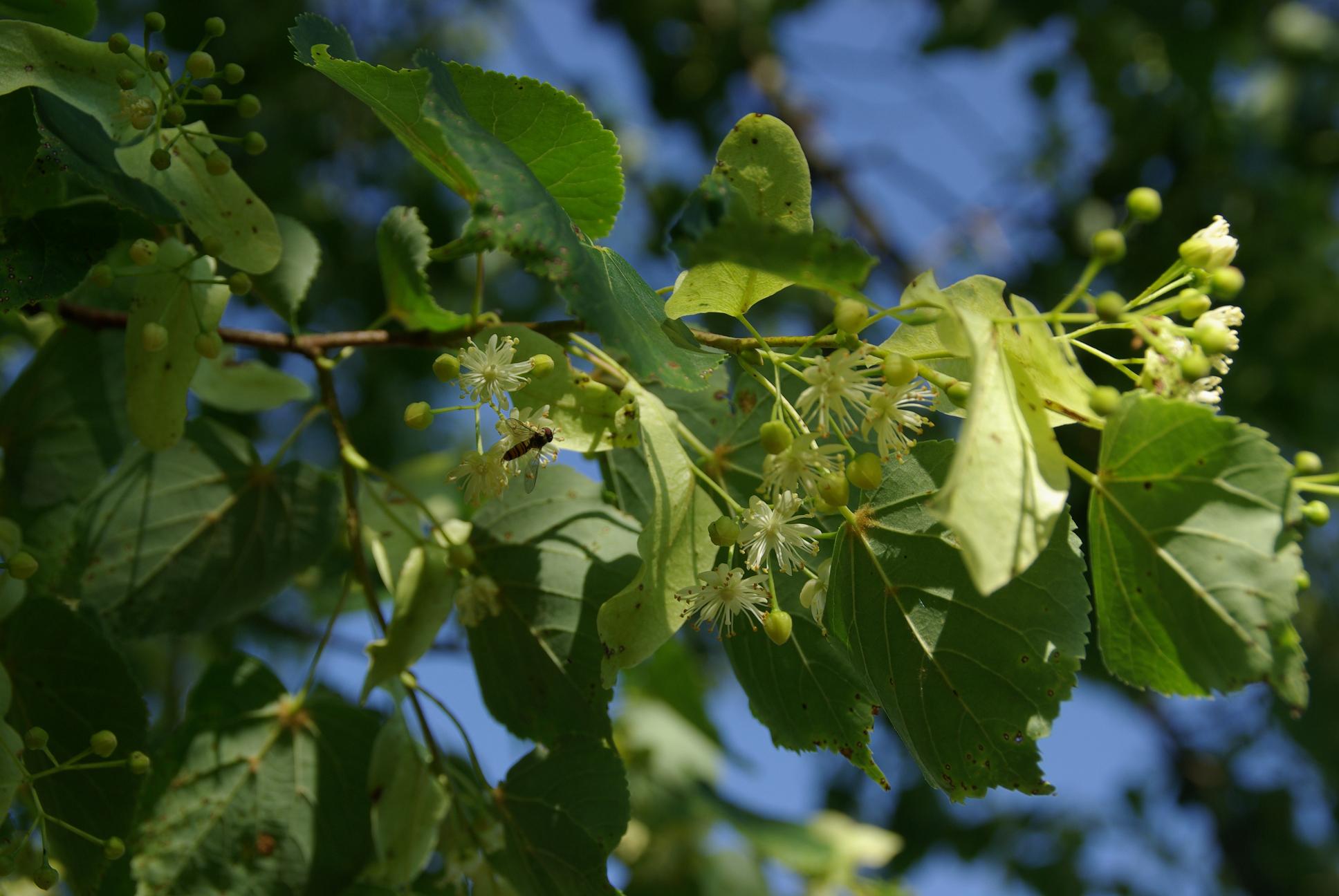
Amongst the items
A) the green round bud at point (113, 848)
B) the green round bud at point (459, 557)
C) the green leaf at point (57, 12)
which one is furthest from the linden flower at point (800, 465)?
the green leaf at point (57, 12)

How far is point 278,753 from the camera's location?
144 cm

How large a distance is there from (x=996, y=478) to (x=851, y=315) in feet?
0.76

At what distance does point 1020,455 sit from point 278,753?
3.69 feet

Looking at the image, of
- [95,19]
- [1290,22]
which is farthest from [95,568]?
[1290,22]

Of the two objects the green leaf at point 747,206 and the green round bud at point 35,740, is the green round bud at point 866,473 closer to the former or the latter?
the green leaf at point 747,206

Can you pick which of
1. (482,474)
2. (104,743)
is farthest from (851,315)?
(104,743)

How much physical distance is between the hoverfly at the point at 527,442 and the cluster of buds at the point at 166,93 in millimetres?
437

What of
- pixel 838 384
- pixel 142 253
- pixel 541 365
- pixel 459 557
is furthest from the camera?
pixel 459 557

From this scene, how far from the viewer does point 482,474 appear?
1.10 metres

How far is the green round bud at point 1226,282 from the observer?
2.91 ft

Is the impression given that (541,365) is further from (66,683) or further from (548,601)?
(66,683)

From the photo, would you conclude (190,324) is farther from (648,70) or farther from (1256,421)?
(648,70)

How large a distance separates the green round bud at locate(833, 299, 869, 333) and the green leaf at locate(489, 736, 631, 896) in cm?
65

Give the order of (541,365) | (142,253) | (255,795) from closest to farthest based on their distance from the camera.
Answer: (541,365) < (142,253) < (255,795)
